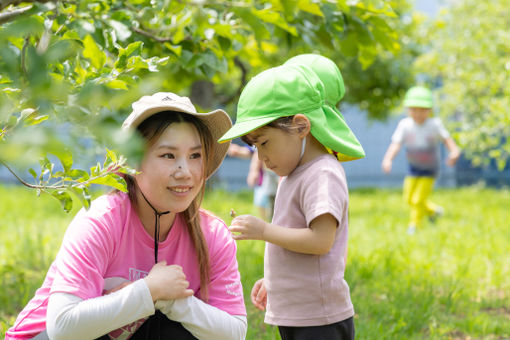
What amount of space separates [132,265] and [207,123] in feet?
1.87

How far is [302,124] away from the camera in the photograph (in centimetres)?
210

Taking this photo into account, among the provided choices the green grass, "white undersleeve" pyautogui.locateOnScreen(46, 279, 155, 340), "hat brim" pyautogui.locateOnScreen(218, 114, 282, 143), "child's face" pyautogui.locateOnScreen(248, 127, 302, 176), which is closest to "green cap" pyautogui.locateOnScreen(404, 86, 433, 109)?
the green grass

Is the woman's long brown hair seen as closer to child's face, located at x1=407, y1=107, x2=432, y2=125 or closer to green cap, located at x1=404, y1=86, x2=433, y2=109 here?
green cap, located at x1=404, y1=86, x2=433, y2=109

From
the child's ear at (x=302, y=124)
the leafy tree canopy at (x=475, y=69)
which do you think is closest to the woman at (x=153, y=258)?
the child's ear at (x=302, y=124)

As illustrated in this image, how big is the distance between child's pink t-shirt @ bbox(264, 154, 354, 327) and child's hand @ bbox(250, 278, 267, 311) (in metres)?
0.17

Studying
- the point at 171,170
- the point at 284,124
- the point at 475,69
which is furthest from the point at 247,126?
the point at 475,69

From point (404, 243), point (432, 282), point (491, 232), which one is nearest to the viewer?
point (432, 282)

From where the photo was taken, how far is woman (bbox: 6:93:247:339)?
1863mm

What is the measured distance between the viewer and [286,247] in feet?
6.70

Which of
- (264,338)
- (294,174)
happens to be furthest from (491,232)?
(294,174)

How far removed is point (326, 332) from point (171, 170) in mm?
785

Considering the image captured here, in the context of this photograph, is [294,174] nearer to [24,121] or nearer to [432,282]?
[24,121]

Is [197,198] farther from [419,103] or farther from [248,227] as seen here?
[419,103]

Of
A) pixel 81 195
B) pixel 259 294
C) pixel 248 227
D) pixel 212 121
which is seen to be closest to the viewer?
pixel 81 195
